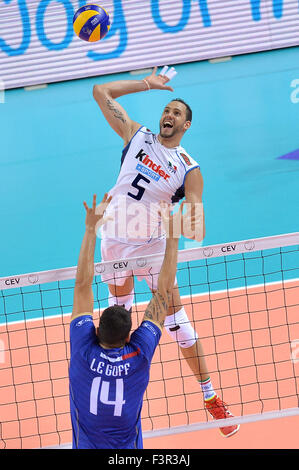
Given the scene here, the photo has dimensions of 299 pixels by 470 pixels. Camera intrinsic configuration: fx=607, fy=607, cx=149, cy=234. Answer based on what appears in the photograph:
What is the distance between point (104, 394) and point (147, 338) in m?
0.46

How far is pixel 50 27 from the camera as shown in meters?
13.9

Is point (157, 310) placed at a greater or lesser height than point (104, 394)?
greater

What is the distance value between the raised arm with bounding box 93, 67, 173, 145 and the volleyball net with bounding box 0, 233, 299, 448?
1.48 metres

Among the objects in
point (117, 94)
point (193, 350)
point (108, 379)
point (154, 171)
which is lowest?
point (193, 350)

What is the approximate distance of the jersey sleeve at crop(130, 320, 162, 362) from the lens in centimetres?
388

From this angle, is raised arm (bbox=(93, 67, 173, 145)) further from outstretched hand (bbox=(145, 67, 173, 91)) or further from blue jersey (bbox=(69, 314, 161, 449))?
blue jersey (bbox=(69, 314, 161, 449))

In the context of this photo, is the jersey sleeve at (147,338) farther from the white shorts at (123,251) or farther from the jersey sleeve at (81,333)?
the white shorts at (123,251)

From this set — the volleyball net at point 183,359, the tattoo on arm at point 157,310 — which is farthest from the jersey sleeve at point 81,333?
the volleyball net at point 183,359

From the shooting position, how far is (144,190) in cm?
575

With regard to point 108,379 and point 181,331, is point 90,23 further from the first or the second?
point 108,379

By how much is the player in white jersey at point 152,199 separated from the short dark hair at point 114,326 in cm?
185

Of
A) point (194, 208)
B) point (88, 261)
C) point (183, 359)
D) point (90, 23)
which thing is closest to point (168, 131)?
point (194, 208)
